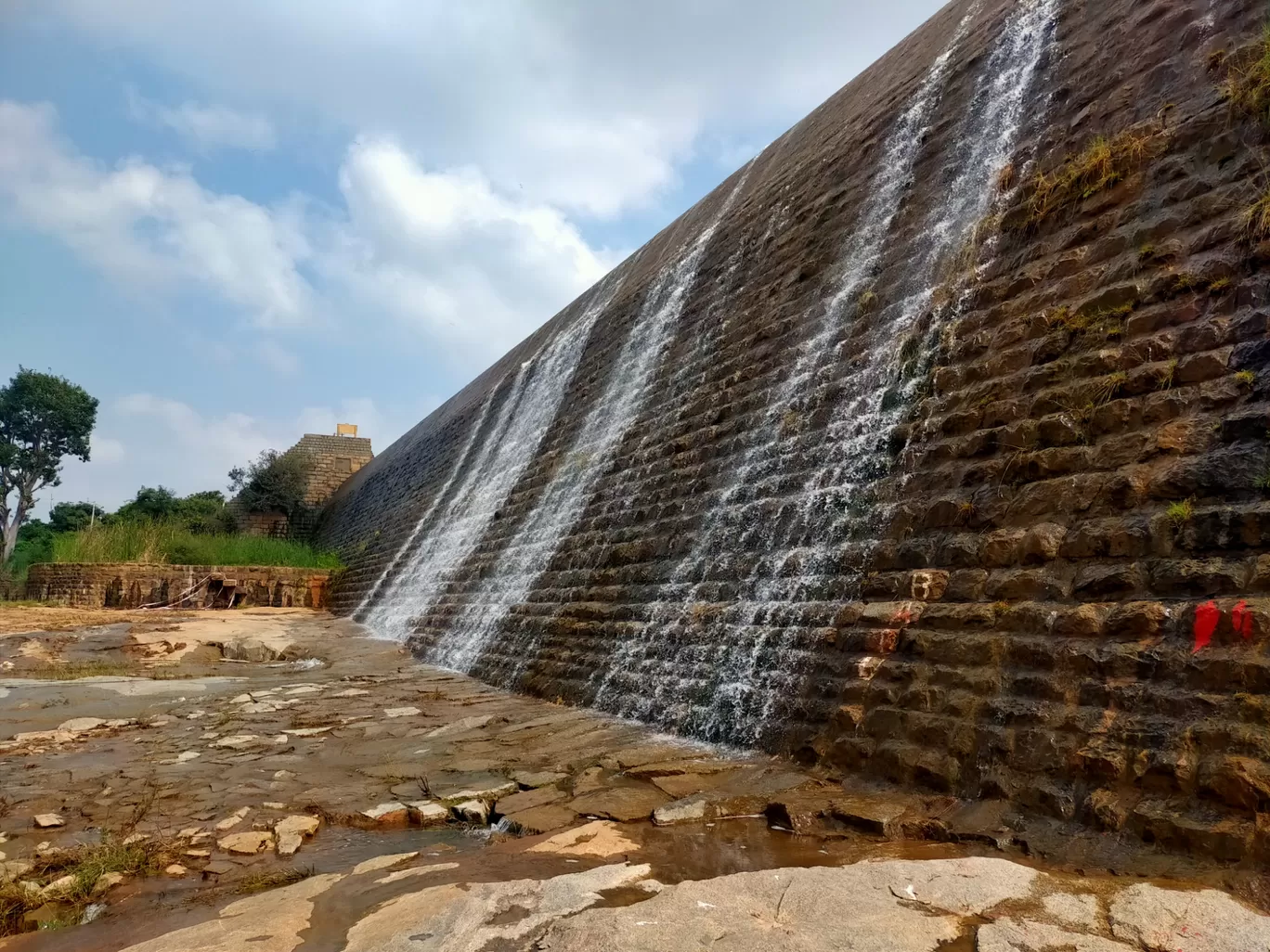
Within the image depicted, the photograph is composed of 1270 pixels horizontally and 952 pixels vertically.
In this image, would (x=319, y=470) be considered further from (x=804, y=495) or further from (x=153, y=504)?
(x=804, y=495)

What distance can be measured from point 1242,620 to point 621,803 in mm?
2566

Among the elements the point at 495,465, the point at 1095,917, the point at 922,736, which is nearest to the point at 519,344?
the point at 495,465

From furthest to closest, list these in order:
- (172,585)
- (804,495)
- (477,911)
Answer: (172,585) → (804,495) → (477,911)

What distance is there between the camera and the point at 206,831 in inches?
136

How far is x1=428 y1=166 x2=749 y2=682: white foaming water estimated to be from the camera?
955 cm

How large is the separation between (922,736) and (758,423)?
3.53 meters

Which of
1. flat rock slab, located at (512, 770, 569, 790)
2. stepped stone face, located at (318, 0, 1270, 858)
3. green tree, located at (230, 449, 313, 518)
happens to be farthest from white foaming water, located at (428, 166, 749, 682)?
green tree, located at (230, 449, 313, 518)

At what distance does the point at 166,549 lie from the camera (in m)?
22.5

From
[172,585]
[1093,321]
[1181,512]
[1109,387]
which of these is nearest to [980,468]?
[1109,387]

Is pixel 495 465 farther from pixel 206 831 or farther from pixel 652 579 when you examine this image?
pixel 206 831

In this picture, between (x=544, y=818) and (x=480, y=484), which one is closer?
(x=544, y=818)

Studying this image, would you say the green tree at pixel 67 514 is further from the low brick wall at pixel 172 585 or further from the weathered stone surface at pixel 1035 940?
the weathered stone surface at pixel 1035 940

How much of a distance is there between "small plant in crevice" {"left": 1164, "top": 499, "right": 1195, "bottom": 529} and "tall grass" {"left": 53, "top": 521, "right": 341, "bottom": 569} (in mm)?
22246

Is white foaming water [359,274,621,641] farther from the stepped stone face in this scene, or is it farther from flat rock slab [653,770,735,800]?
flat rock slab [653,770,735,800]
